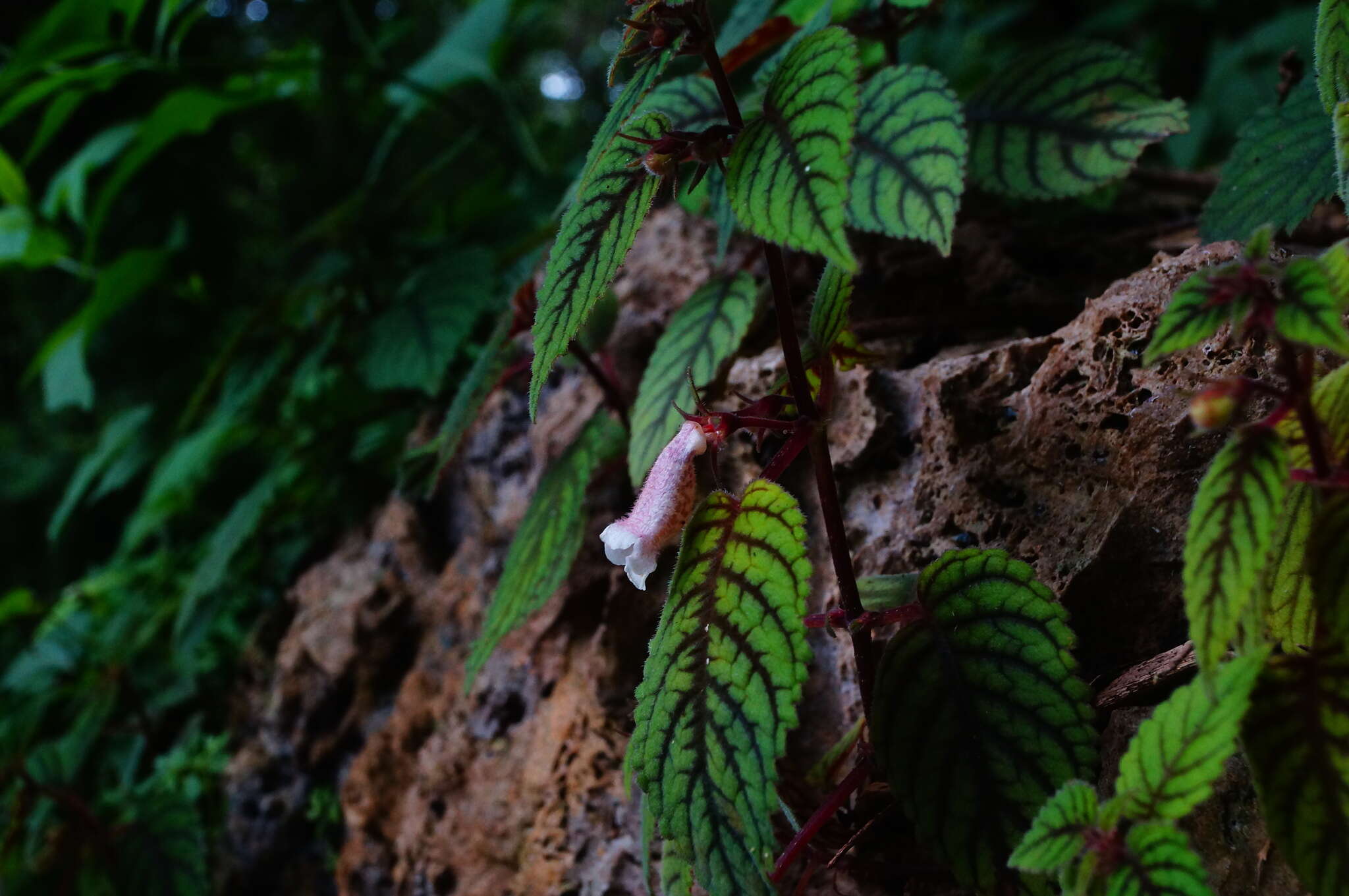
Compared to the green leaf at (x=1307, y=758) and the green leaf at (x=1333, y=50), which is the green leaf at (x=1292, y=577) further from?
the green leaf at (x=1333, y=50)

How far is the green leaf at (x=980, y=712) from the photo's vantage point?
80 centimetres

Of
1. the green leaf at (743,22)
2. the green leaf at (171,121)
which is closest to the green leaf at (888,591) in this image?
the green leaf at (743,22)

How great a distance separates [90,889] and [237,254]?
1926 mm

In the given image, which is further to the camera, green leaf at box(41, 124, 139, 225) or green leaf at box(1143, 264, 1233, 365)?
green leaf at box(41, 124, 139, 225)

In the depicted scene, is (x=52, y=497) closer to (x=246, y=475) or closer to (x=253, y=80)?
(x=246, y=475)

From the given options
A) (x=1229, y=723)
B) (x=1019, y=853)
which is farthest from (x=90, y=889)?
(x=1229, y=723)

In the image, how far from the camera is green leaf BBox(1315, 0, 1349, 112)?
2.81 ft

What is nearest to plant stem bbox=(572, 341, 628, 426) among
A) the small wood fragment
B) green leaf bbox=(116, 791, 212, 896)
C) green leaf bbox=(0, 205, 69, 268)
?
the small wood fragment

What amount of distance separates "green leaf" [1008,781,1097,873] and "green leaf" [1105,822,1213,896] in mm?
31

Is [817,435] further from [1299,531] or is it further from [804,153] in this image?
[1299,531]

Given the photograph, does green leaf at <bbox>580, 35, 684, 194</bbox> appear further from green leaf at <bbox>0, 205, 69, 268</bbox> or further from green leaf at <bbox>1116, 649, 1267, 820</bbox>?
green leaf at <bbox>0, 205, 69, 268</bbox>

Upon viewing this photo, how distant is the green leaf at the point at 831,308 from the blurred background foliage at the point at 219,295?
0.87m

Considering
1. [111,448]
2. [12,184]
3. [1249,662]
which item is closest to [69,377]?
[111,448]

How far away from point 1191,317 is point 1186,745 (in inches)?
11.9
